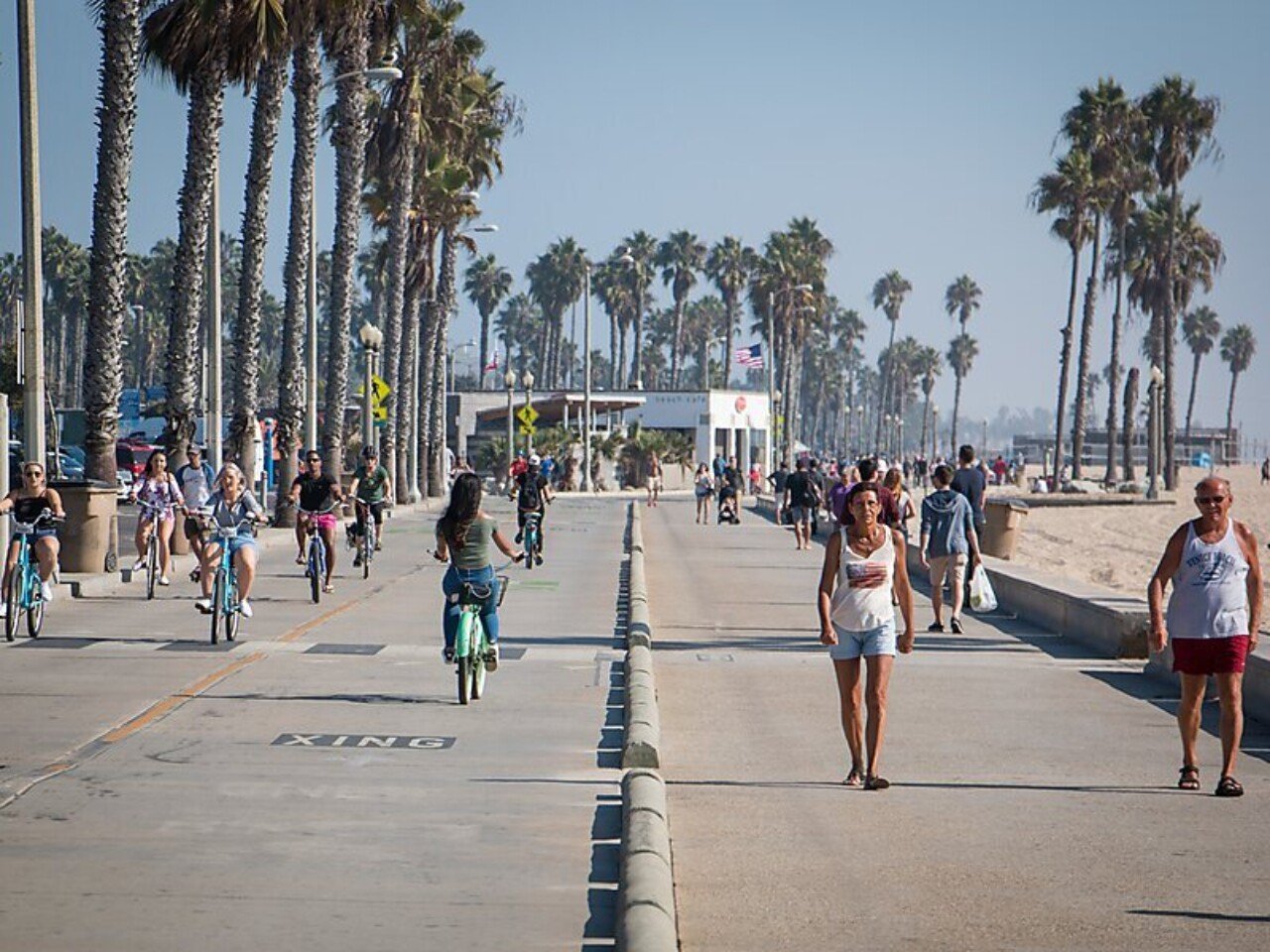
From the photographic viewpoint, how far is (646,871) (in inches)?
332

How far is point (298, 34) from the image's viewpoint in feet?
119

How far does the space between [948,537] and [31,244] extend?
1203 cm

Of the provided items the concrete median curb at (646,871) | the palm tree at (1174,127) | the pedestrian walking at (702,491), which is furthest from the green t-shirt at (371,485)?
the palm tree at (1174,127)

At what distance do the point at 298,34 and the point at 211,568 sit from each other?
17861mm

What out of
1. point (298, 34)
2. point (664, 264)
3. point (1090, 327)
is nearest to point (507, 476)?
point (1090, 327)

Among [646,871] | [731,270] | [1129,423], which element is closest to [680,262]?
[731,270]

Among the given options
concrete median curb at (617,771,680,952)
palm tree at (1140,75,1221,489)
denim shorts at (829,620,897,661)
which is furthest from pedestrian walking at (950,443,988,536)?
palm tree at (1140,75,1221,489)

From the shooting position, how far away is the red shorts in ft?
38.2

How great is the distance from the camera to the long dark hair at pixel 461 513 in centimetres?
1521

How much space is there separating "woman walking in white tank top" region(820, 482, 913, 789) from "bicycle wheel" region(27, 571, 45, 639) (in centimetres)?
1027

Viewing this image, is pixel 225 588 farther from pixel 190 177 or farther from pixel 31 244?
pixel 190 177

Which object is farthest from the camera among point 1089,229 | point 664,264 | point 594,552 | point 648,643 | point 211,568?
point 664,264

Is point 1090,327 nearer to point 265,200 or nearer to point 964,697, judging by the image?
point 265,200

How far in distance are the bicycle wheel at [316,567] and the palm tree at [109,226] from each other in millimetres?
6899
